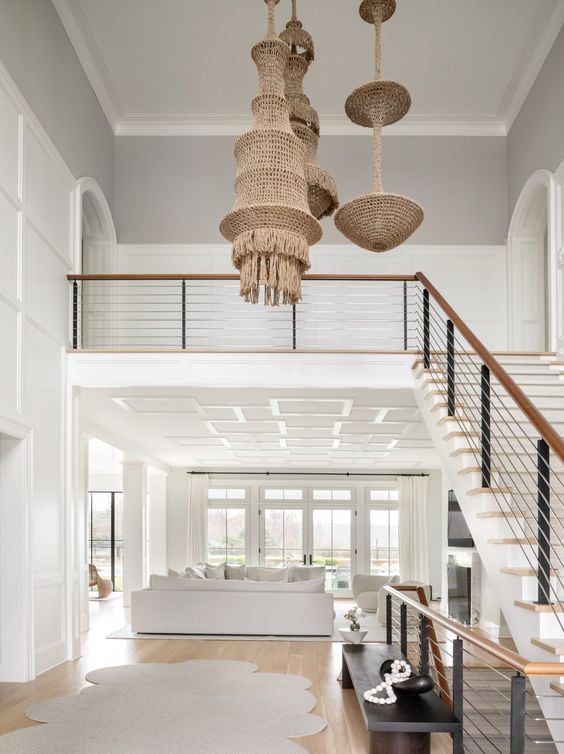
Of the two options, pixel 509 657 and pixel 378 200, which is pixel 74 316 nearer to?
pixel 378 200

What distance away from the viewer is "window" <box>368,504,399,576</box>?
16922 millimetres

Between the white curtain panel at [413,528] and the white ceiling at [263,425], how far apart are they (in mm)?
1933

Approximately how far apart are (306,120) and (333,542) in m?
13.2

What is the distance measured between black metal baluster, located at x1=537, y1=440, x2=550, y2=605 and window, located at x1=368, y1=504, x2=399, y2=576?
13036 millimetres

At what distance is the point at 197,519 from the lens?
658 inches

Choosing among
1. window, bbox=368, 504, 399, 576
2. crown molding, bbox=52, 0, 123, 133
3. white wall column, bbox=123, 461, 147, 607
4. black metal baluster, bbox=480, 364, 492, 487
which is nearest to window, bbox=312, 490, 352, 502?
window, bbox=368, 504, 399, 576

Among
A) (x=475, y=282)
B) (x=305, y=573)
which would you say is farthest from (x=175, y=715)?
(x=305, y=573)

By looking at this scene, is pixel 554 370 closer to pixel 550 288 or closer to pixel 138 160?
pixel 550 288

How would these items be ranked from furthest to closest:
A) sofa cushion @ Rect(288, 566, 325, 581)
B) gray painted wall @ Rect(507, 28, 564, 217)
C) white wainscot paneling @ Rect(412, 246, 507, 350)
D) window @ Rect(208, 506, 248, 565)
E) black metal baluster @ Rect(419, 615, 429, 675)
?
window @ Rect(208, 506, 248, 565)
sofa cushion @ Rect(288, 566, 325, 581)
white wainscot paneling @ Rect(412, 246, 507, 350)
gray painted wall @ Rect(507, 28, 564, 217)
black metal baluster @ Rect(419, 615, 429, 675)

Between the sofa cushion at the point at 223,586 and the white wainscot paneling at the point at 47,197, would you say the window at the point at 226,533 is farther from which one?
the white wainscot paneling at the point at 47,197

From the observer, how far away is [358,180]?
10.4m

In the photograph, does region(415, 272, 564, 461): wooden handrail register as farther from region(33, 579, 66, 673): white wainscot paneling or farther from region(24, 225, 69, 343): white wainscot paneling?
region(33, 579, 66, 673): white wainscot paneling

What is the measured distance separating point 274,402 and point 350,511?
362 inches

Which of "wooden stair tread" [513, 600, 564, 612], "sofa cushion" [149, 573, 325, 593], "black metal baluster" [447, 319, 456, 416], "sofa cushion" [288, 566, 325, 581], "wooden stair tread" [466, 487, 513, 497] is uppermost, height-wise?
"black metal baluster" [447, 319, 456, 416]
